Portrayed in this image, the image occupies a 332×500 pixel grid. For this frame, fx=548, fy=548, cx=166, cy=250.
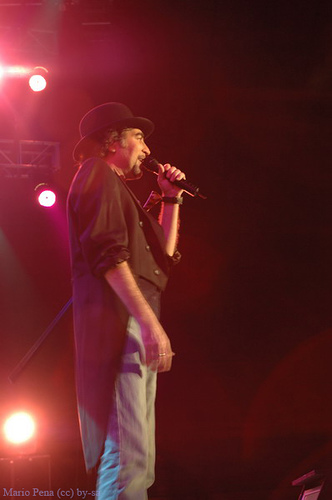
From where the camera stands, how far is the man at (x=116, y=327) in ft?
5.15

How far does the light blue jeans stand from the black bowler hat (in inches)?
29.8

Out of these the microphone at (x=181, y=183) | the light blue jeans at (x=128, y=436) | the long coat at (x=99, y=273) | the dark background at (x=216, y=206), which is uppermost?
the dark background at (x=216, y=206)

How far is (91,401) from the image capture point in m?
1.62

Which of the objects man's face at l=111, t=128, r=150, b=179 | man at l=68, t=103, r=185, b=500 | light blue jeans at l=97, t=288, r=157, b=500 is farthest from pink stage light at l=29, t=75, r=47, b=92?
light blue jeans at l=97, t=288, r=157, b=500

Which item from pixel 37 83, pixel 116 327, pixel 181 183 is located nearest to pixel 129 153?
pixel 181 183

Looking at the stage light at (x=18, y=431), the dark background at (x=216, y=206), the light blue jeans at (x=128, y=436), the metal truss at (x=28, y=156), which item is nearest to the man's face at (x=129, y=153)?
the light blue jeans at (x=128, y=436)

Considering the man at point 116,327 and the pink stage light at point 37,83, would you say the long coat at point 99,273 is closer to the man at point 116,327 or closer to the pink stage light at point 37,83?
the man at point 116,327

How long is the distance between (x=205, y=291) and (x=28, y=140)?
190 cm

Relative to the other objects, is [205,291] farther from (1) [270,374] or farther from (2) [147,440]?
(2) [147,440]

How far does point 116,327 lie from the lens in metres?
1.66

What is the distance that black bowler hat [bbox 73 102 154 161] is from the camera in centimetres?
203

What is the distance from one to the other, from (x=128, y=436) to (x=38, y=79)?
3306mm

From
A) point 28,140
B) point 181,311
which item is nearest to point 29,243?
point 28,140

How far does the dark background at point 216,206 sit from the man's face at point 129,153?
2.33 m
